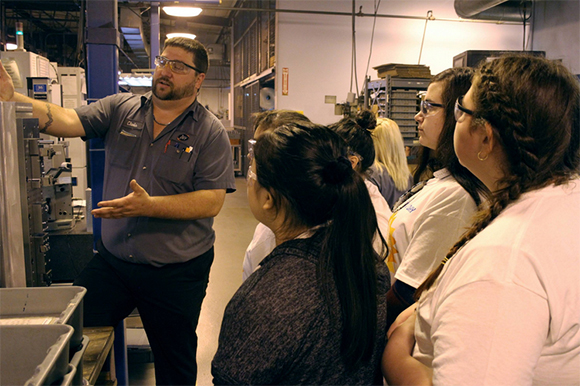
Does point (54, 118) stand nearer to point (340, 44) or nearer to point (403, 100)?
point (403, 100)

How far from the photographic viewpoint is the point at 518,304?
65 cm

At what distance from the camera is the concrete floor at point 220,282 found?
2.62 metres

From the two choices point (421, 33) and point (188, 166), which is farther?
point (421, 33)

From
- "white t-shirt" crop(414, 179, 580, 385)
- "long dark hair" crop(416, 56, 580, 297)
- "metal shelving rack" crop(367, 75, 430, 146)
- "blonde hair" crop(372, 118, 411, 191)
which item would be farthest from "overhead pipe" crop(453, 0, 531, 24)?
"white t-shirt" crop(414, 179, 580, 385)

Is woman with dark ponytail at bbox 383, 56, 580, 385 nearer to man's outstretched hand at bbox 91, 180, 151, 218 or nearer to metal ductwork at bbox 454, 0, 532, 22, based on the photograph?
man's outstretched hand at bbox 91, 180, 151, 218

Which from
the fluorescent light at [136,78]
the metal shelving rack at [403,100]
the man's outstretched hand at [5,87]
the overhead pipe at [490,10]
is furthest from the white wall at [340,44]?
the man's outstretched hand at [5,87]

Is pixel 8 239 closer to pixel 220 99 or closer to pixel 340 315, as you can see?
pixel 340 315

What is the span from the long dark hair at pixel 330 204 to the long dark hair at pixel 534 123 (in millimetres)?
271

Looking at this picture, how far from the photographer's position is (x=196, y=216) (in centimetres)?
184

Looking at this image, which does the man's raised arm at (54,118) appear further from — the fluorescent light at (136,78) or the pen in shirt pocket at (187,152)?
the fluorescent light at (136,78)

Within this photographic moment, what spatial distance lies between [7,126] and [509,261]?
3.80 ft

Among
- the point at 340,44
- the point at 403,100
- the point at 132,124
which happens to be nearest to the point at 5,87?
the point at 132,124

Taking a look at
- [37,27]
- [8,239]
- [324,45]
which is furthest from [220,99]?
[8,239]

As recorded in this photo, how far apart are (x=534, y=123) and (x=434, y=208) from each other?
0.64 metres
